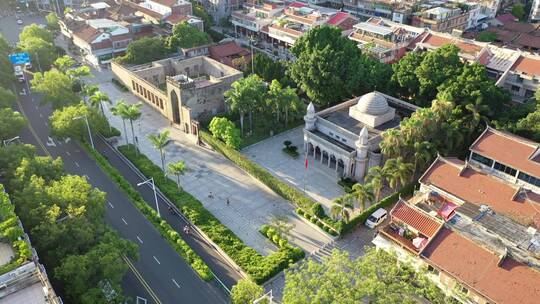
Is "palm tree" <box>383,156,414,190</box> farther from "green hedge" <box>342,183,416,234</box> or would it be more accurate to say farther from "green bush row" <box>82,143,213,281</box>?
"green bush row" <box>82,143,213,281</box>

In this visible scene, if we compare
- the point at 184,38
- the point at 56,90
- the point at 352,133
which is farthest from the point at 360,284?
the point at 184,38

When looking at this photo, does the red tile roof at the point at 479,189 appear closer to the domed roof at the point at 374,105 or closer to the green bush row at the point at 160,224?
the domed roof at the point at 374,105

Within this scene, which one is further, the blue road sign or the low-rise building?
the blue road sign

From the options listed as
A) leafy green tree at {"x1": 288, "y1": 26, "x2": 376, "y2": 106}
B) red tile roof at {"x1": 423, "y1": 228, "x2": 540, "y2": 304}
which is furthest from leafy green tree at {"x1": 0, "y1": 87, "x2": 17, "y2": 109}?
red tile roof at {"x1": 423, "y1": 228, "x2": 540, "y2": 304}

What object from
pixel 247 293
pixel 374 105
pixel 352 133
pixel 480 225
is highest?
pixel 374 105

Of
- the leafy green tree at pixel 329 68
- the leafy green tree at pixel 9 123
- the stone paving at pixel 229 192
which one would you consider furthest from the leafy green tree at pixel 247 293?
the leafy green tree at pixel 9 123

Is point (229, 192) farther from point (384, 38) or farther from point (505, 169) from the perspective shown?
point (384, 38)

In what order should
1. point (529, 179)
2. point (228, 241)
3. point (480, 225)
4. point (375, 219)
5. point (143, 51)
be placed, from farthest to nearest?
point (143, 51)
point (375, 219)
point (529, 179)
point (228, 241)
point (480, 225)
